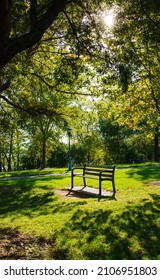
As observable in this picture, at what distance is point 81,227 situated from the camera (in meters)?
6.86

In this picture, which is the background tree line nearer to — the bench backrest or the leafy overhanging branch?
the leafy overhanging branch

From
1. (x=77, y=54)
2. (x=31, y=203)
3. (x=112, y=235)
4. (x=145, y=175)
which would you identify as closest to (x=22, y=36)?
(x=77, y=54)

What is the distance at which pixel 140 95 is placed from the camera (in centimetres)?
1888

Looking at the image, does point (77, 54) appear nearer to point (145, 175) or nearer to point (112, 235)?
point (112, 235)

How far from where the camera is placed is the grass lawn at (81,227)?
536 centimetres

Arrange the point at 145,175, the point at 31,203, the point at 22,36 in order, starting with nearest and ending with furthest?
the point at 22,36
the point at 31,203
the point at 145,175

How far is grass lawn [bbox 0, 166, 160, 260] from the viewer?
536 cm

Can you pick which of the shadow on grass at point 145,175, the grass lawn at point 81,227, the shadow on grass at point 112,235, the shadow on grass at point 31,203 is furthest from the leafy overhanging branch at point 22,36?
the shadow on grass at point 145,175

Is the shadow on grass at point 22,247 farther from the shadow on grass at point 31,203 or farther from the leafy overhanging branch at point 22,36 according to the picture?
the leafy overhanging branch at point 22,36

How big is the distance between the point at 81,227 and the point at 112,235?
0.93m

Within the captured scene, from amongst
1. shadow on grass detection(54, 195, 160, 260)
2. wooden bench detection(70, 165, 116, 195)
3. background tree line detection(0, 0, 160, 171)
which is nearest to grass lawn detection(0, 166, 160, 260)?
shadow on grass detection(54, 195, 160, 260)

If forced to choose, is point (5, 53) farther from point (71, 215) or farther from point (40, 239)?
point (71, 215)
